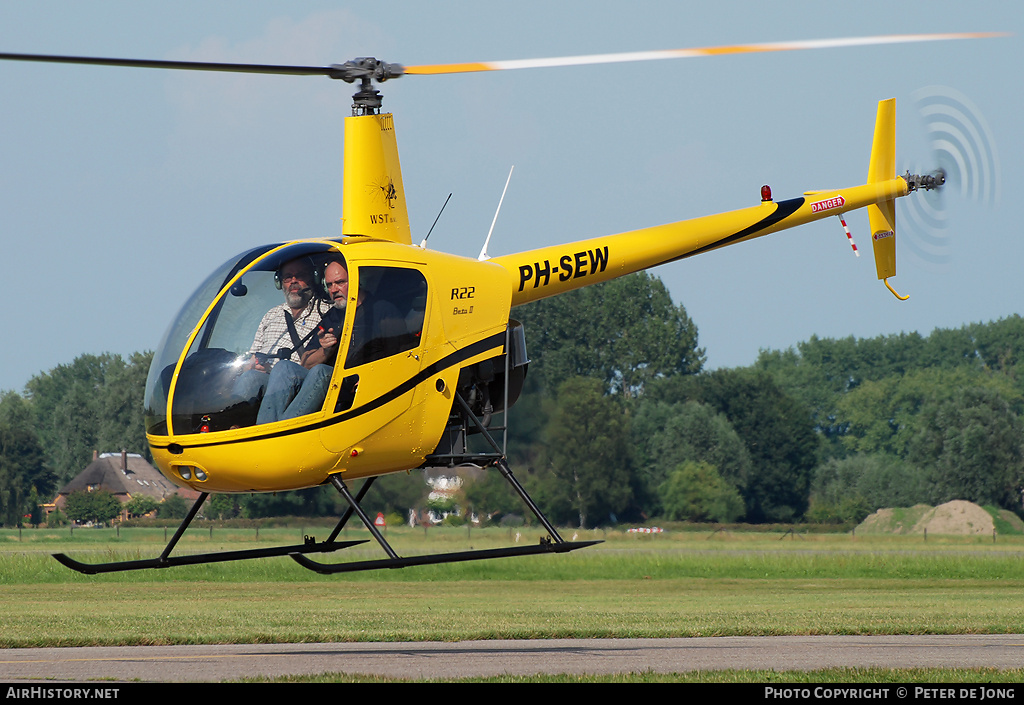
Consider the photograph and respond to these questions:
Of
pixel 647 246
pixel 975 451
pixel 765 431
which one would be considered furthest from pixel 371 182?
pixel 975 451

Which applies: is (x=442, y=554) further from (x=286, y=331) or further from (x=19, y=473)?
(x=19, y=473)

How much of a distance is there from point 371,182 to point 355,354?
2470mm

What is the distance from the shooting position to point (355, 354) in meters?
10.7

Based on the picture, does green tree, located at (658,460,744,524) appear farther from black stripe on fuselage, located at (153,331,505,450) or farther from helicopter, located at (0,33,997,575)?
black stripe on fuselage, located at (153,331,505,450)

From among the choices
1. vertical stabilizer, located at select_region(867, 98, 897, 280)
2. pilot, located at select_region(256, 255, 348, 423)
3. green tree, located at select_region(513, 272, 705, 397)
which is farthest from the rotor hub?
green tree, located at select_region(513, 272, 705, 397)

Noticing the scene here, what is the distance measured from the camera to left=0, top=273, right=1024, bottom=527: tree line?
3597cm

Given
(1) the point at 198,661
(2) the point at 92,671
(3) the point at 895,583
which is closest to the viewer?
(2) the point at 92,671

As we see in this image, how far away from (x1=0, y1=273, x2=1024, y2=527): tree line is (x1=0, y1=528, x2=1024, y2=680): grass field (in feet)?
8.10

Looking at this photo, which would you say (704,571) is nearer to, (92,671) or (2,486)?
(92,671)

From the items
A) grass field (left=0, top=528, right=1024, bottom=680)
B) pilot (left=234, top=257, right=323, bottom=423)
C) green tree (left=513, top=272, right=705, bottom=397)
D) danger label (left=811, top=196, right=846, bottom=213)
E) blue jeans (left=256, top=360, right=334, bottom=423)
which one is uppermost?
green tree (left=513, top=272, right=705, bottom=397)

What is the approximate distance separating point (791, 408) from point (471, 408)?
58991mm

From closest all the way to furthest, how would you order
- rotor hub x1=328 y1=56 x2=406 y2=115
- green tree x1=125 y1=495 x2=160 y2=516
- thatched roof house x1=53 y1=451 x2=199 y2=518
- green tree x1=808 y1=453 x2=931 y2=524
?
rotor hub x1=328 y1=56 x2=406 y2=115
green tree x1=808 y1=453 x2=931 y2=524
green tree x1=125 y1=495 x2=160 y2=516
thatched roof house x1=53 y1=451 x2=199 y2=518

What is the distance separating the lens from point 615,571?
3456 centimetres
